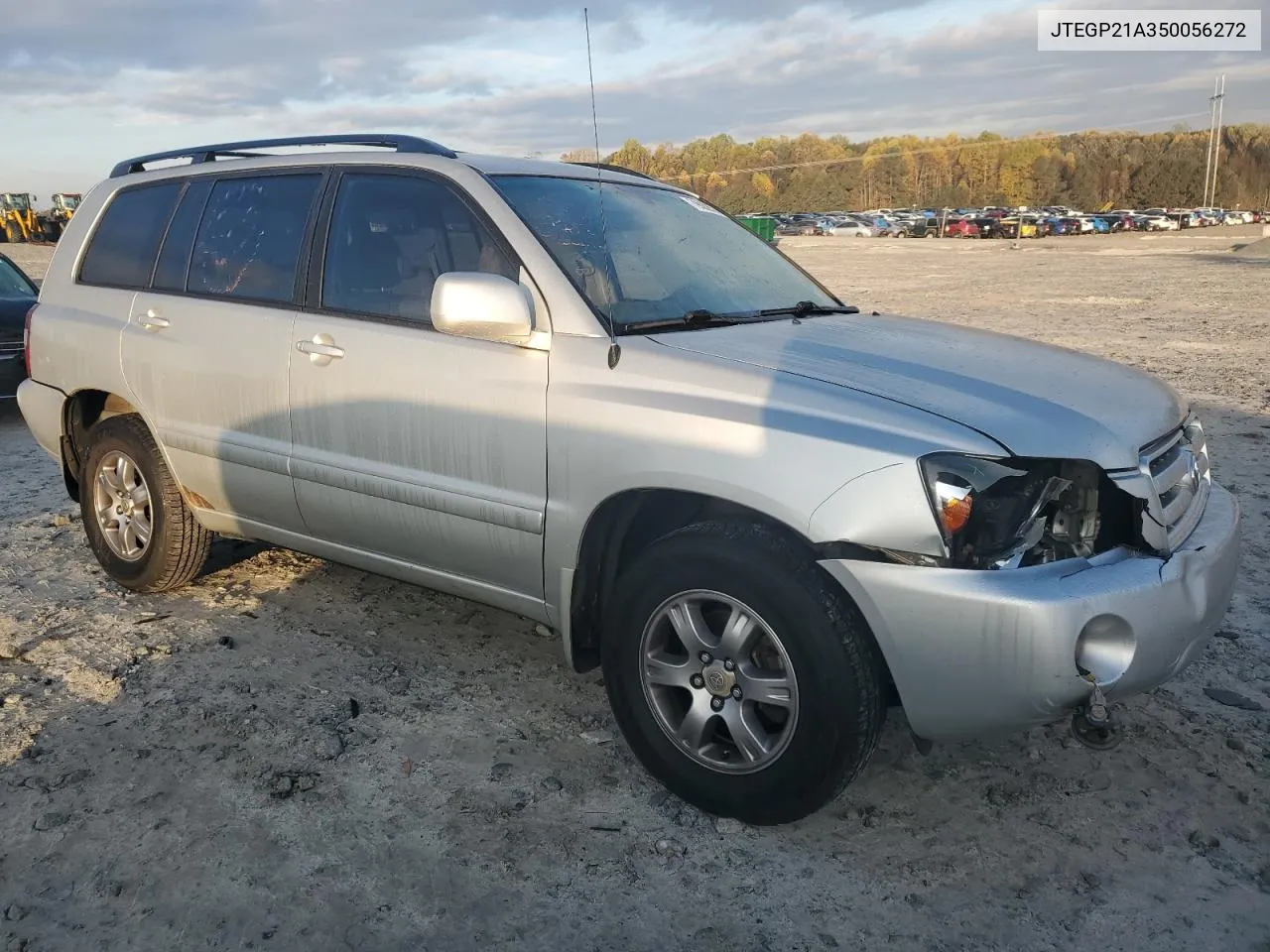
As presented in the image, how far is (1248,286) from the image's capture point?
18156 mm

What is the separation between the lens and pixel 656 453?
279 cm

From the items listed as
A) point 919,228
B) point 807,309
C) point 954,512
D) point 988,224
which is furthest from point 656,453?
point 919,228

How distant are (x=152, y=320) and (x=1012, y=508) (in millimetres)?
3422

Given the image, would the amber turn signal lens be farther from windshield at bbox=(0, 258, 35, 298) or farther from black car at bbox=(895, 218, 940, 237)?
black car at bbox=(895, 218, 940, 237)

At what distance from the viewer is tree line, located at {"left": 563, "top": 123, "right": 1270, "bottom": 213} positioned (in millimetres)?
104750

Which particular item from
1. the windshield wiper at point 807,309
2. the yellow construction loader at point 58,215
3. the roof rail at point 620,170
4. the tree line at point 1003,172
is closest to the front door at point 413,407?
the roof rail at point 620,170

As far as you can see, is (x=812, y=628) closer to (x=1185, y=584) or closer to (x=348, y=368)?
(x=1185, y=584)

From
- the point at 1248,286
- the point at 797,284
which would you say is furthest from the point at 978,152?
the point at 797,284

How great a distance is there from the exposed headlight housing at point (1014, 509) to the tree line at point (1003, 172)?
98506mm

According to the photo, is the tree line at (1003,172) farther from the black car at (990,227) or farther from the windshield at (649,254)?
the windshield at (649,254)

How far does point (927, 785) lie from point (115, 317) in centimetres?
369

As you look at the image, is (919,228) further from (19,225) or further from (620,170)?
(620,170)

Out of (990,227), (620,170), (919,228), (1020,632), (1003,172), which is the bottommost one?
(1020,632)

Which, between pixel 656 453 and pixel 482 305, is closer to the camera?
pixel 656 453
